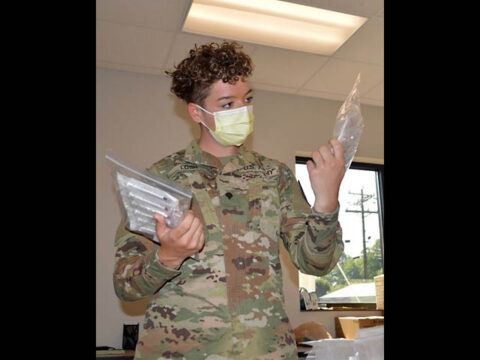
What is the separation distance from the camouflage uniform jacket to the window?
139 inches

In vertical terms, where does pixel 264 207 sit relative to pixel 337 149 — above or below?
below

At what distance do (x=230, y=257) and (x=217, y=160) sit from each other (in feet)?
1.17

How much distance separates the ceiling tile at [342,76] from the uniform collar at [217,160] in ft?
10.3

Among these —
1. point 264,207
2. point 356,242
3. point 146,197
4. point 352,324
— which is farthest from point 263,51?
point 146,197

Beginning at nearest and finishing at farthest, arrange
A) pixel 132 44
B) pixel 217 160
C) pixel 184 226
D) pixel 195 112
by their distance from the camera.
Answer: pixel 184 226 < pixel 217 160 < pixel 195 112 < pixel 132 44

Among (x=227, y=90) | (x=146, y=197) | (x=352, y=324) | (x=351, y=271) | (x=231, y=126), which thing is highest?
(x=227, y=90)

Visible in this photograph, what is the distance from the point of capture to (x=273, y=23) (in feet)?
13.1

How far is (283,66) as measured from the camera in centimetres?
458

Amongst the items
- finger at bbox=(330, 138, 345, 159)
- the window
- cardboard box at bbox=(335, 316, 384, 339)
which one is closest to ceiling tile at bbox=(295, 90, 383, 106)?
the window

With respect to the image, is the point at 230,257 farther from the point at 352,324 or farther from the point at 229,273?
the point at 352,324

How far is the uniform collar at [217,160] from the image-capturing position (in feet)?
5.08

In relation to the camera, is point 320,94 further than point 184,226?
Yes

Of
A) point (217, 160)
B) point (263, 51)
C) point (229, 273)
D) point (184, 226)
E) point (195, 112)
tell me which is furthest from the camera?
point (263, 51)
